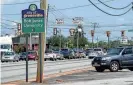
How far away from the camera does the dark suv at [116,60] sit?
2920cm

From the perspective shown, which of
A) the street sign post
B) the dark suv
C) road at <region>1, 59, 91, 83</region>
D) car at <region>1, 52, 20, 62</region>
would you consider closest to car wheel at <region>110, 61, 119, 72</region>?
the dark suv

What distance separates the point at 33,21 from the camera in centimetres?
1948

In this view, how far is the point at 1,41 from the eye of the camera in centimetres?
7812

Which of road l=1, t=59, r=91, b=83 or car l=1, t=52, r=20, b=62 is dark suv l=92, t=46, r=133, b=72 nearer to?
road l=1, t=59, r=91, b=83

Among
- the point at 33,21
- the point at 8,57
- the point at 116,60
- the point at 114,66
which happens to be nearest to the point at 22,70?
the point at 114,66

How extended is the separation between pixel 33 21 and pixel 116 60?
11245mm

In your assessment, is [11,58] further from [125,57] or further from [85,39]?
[85,39]

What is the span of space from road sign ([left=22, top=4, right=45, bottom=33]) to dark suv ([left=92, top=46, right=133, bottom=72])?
1063 centimetres

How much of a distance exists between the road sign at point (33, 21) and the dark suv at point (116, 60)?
10633mm

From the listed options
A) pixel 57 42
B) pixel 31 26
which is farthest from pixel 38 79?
pixel 57 42

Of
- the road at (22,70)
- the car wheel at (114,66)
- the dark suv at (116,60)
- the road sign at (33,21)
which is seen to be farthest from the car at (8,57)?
the road sign at (33,21)

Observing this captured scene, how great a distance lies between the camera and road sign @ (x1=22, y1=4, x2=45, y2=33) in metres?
19.4

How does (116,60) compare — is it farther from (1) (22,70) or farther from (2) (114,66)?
(1) (22,70)

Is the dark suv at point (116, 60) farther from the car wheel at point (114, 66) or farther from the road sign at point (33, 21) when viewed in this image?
the road sign at point (33, 21)
